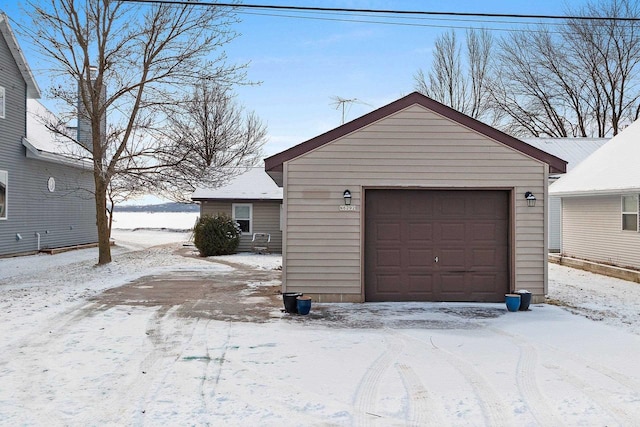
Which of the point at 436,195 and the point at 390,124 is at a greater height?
the point at 390,124

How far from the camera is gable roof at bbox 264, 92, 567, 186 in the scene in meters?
10.0

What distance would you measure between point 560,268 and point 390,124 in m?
9.49

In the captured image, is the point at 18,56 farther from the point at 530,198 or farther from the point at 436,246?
the point at 530,198

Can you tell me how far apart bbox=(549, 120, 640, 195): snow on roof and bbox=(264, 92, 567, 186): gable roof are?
4721mm

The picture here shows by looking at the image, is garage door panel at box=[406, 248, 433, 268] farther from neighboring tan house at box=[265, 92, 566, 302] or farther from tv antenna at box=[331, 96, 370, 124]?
tv antenna at box=[331, 96, 370, 124]

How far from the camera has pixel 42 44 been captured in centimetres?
1502

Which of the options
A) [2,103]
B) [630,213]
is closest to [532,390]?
[630,213]

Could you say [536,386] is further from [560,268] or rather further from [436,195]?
[560,268]

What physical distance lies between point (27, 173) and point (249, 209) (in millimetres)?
8162

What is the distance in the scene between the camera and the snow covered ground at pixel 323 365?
4.66m

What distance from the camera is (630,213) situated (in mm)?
14117

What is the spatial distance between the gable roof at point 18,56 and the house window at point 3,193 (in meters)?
3.63

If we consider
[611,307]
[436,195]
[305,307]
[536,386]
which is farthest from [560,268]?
[536,386]

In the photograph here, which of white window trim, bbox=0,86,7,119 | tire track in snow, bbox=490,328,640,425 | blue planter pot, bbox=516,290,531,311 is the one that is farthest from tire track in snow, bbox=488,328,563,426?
white window trim, bbox=0,86,7,119
